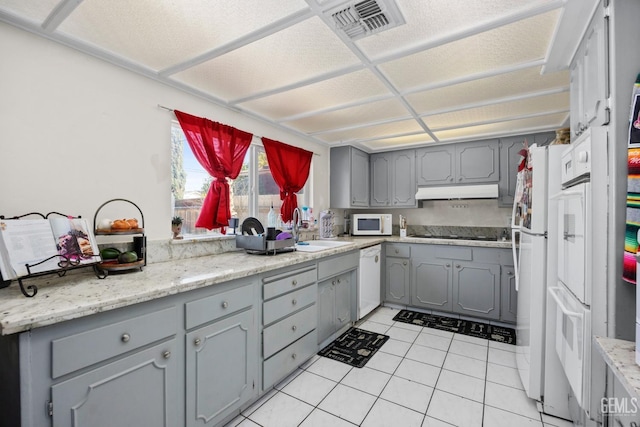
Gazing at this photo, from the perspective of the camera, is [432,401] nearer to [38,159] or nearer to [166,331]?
[166,331]

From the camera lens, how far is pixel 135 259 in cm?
163

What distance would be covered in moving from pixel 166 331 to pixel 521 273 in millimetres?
2357

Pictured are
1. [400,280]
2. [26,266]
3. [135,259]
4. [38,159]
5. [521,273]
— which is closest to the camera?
[26,266]

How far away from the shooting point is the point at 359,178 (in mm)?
4145

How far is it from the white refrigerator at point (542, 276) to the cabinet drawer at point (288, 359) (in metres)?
1.53

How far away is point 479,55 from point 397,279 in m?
2.70

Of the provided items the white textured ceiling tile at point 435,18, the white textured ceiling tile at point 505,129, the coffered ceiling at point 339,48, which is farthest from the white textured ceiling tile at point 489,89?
the white textured ceiling tile at point 505,129

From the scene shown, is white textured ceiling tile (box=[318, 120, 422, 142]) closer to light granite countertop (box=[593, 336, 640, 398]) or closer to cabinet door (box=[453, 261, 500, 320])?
cabinet door (box=[453, 261, 500, 320])

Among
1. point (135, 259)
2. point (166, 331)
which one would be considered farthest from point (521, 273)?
point (135, 259)

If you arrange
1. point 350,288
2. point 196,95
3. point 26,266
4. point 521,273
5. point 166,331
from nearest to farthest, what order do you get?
point 26,266
point 166,331
point 521,273
point 196,95
point 350,288

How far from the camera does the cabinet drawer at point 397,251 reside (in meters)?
3.68

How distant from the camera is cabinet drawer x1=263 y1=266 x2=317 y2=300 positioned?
1.93 metres

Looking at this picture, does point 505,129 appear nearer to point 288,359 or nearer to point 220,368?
point 288,359

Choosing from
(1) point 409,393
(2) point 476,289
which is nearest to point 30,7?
(1) point 409,393
